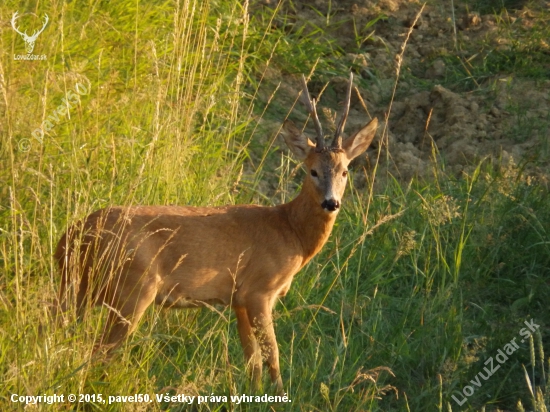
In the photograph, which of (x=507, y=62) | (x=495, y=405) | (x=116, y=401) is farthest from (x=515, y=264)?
(x=116, y=401)

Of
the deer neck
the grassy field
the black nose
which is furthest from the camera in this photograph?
the deer neck

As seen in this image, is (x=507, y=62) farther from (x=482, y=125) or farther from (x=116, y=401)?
(x=116, y=401)

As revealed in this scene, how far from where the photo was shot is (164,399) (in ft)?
15.7

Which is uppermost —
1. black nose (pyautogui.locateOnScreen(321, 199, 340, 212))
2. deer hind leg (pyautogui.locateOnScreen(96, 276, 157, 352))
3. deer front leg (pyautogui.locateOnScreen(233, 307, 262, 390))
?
black nose (pyautogui.locateOnScreen(321, 199, 340, 212))

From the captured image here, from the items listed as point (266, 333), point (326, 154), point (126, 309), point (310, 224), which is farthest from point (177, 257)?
point (326, 154)

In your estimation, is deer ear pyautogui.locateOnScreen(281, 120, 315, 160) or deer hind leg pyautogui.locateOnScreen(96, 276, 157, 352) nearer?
deer hind leg pyautogui.locateOnScreen(96, 276, 157, 352)

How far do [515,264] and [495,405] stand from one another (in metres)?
1.33

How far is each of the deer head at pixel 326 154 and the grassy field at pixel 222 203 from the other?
1.13 feet

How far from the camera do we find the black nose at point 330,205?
5664mm

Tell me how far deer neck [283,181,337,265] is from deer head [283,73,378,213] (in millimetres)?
77

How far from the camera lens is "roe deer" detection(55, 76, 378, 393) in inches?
204

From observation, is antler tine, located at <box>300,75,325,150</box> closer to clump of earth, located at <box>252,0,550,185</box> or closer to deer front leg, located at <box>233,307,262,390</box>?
deer front leg, located at <box>233,307,262,390</box>

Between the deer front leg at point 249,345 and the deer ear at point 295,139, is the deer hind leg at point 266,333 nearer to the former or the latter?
the deer front leg at point 249,345

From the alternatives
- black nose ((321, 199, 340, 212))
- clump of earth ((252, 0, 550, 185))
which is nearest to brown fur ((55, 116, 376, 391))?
black nose ((321, 199, 340, 212))
